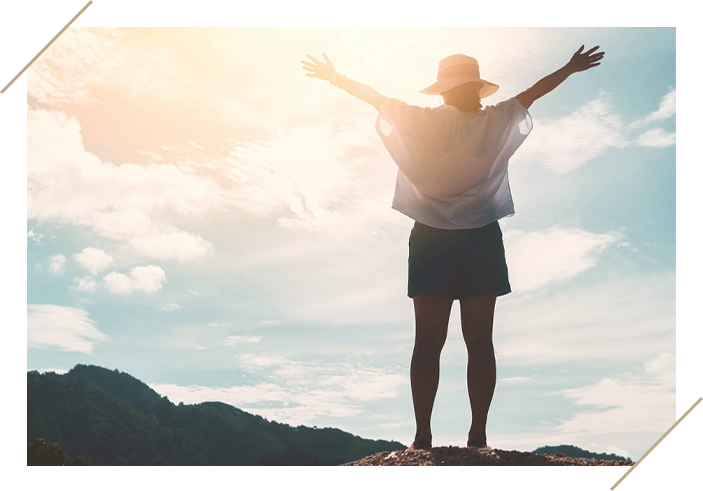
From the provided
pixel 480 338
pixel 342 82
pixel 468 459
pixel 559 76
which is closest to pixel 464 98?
pixel 559 76

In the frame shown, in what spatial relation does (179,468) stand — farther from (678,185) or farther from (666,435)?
(678,185)

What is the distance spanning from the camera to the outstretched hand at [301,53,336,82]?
172 inches

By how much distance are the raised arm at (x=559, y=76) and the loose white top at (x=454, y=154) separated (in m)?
0.08

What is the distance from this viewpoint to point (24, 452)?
4.43 m

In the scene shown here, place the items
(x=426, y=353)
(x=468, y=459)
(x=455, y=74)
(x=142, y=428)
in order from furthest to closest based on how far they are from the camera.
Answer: (x=142, y=428) < (x=455, y=74) < (x=426, y=353) < (x=468, y=459)

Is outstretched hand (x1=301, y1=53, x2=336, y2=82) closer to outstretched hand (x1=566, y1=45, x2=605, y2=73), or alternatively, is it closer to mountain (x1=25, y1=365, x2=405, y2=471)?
outstretched hand (x1=566, y1=45, x2=605, y2=73)

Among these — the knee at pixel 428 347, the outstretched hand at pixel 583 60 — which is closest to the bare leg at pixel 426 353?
the knee at pixel 428 347

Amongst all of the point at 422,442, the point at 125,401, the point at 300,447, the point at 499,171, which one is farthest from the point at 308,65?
the point at 125,401

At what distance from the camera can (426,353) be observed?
410 cm

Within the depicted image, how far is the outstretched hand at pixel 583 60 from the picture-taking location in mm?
4207

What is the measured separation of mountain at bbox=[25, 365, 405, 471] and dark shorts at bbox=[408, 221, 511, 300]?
1.55 m

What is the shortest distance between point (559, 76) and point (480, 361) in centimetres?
185

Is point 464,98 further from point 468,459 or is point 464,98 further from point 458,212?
point 468,459

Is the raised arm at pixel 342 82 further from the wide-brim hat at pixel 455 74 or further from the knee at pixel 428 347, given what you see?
the knee at pixel 428 347
